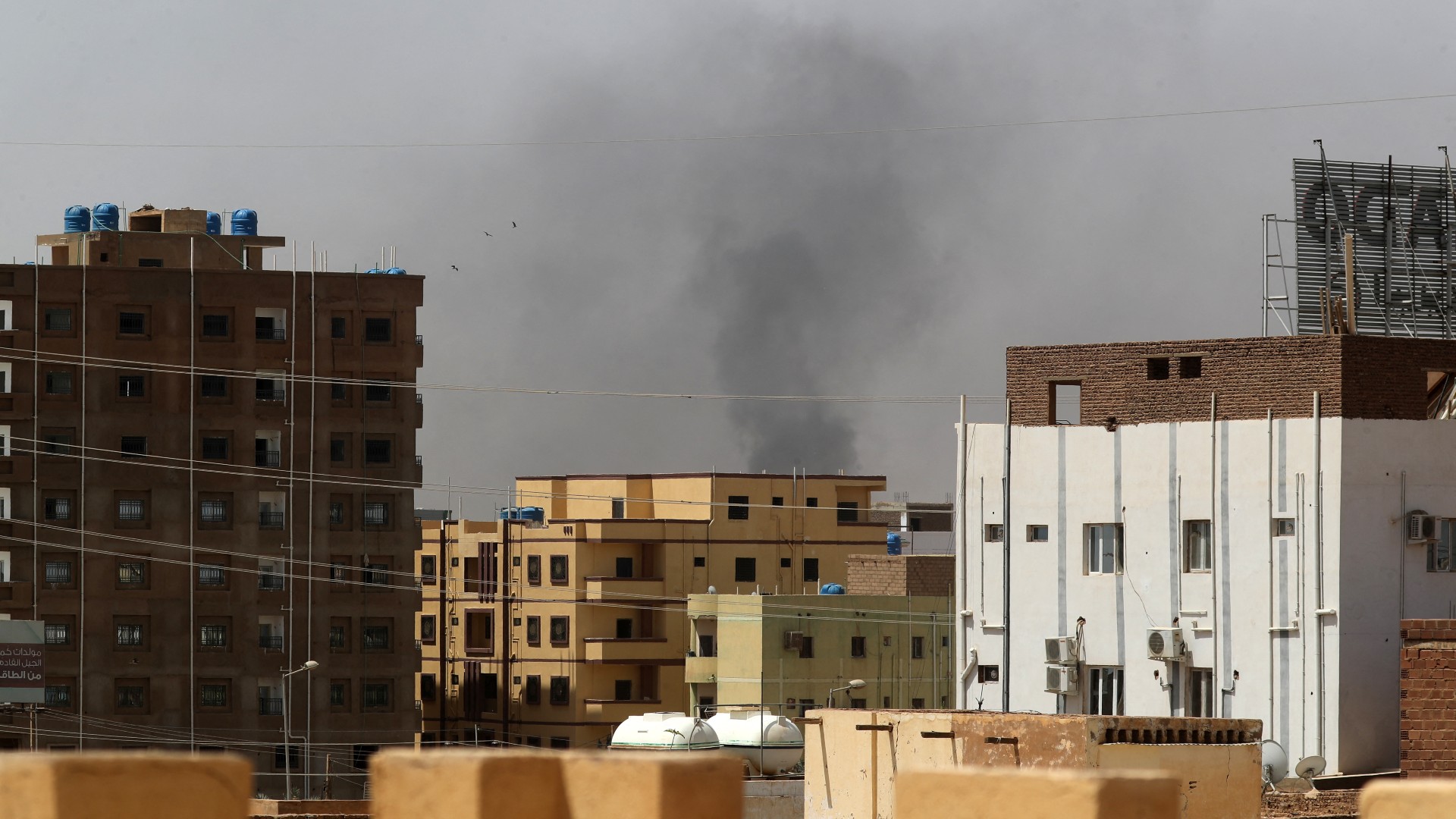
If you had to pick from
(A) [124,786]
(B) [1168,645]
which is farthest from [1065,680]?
(A) [124,786]

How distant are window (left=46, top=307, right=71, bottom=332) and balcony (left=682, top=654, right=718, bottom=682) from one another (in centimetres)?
3113

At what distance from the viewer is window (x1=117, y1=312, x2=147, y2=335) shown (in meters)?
81.4

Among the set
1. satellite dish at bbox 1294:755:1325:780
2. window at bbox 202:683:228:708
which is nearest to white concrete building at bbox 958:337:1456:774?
satellite dish at bbox 1294:755:1325:780

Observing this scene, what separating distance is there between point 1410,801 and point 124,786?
4414 mm

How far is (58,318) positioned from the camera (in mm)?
80812

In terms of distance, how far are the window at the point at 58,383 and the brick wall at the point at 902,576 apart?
1380 inches

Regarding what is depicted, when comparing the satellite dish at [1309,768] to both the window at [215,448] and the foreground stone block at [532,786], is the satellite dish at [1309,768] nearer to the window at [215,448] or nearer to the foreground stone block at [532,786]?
the foreground stone block at [532,786]

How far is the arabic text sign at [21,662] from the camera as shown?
7269cm

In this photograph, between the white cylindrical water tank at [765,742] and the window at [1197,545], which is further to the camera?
the white cylindrical water tank at [765,742]

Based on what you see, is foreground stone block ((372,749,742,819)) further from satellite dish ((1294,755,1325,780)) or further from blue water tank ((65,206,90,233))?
blue water tank ((65,206,90,233))

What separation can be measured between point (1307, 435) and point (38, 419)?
56.6m

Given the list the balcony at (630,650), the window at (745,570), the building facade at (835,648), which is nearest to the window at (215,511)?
the balcony at (630,650)

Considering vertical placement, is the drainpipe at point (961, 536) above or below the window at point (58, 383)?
below

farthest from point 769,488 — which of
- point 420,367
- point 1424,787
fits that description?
point 1424,787
